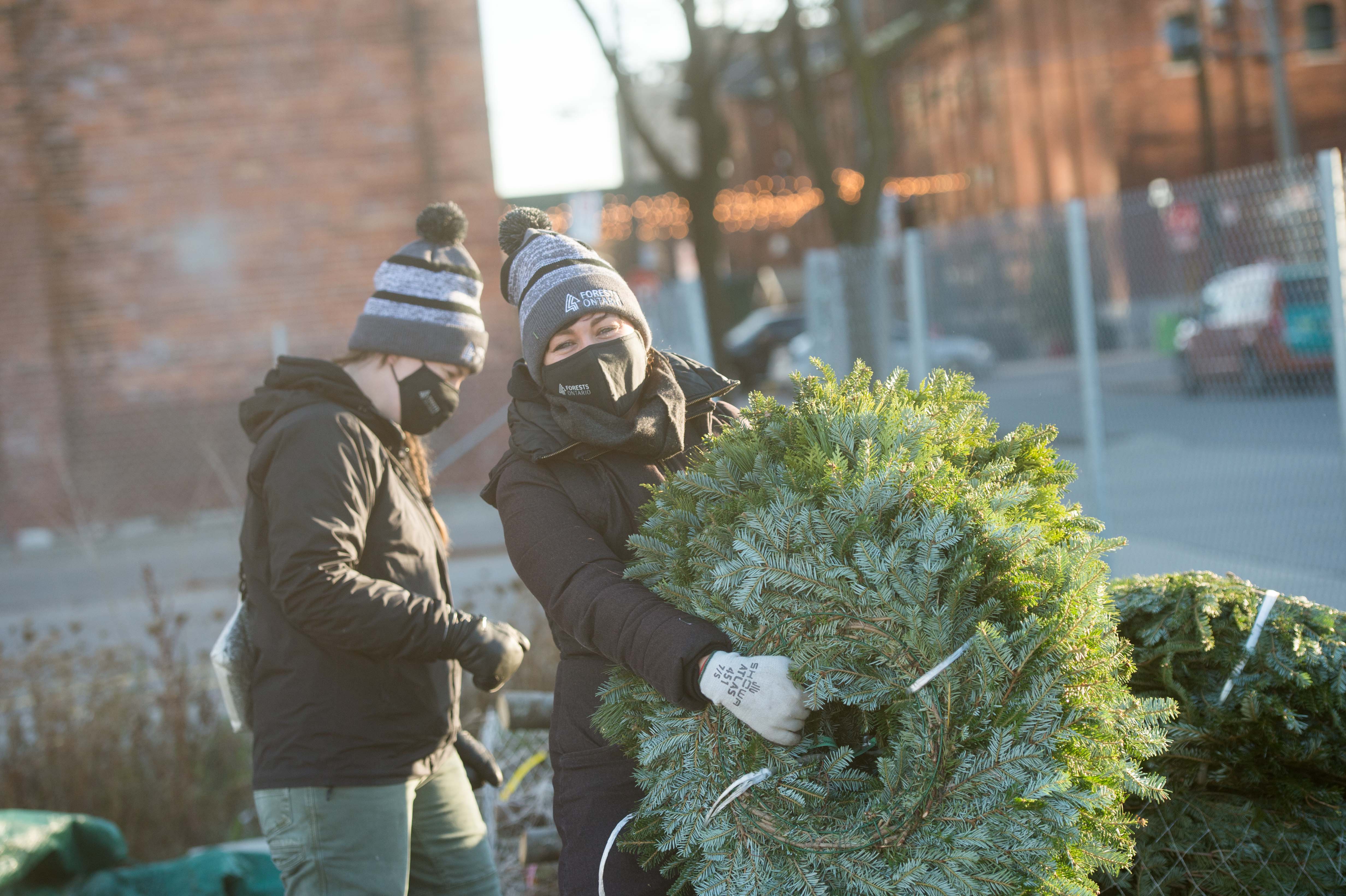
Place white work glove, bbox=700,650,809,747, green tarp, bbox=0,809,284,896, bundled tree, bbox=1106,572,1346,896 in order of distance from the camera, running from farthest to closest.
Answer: green tarp, bbox=0,809,284,896, bundled tree, bbox=1106,572,1346,896, white work glove, bbox=700,650,809,747

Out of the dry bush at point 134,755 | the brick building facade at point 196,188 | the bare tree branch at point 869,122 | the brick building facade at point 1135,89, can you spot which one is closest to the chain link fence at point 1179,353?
the bare tree branch at point 869,122

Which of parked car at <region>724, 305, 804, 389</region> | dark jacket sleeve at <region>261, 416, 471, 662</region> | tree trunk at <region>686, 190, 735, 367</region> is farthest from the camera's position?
parked car at <region>724, 305, 804, 389</region>

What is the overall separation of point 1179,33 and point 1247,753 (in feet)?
109

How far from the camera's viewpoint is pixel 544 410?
7.55 ft

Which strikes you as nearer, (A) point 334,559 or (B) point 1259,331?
(A) point 334,559

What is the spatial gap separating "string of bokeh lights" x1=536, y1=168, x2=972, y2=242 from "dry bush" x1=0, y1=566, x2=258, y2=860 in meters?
21.4

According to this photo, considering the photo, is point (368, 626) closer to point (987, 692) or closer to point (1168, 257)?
point (987, 692)

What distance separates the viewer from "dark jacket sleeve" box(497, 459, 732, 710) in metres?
1.87

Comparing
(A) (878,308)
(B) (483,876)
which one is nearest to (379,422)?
(B) (483,876)

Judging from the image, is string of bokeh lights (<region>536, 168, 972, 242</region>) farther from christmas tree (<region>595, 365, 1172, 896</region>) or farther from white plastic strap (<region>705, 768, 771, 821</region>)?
white plastic strap (<region>705, 768, 771, 821</region>)

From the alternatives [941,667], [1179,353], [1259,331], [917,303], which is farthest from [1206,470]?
[941,667]

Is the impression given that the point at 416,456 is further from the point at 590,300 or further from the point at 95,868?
the point at 95,868

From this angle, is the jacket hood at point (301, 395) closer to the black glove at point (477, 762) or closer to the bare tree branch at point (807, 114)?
the black glove at point (477, 762)

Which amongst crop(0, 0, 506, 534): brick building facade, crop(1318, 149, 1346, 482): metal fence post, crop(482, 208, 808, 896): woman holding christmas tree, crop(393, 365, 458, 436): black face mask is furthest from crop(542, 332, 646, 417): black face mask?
crop(0, 0, 506, 534): brick building facade
